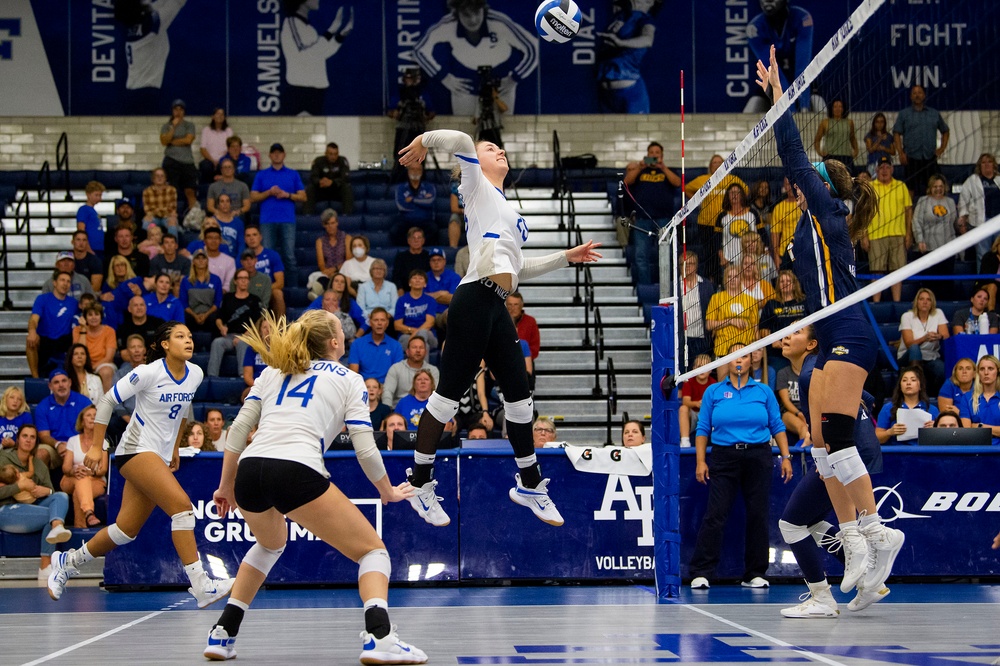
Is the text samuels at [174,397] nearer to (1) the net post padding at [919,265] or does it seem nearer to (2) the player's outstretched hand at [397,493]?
(2) the player's outstretched hand at [397,493]

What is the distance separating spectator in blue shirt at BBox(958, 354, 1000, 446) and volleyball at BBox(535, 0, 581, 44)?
6492mm

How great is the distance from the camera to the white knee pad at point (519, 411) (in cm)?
761

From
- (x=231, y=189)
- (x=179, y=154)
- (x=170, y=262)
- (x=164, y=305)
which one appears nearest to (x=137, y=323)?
(x=164, y=305)

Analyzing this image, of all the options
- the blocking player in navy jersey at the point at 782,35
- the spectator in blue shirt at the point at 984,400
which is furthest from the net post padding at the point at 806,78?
the blocking player in navy jersey at the point at 782,35

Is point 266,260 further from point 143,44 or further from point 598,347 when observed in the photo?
point 143,44

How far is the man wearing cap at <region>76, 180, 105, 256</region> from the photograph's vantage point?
687 inches

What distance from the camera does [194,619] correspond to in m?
8.48

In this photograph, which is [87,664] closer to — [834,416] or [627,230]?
[834,416]

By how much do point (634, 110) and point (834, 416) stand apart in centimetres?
1432

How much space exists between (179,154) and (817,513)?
13159 millimetres

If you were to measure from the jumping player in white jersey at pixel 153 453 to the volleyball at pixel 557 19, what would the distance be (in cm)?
376

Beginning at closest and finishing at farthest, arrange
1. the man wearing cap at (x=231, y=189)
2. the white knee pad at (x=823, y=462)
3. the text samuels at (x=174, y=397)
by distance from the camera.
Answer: the white knee pad at (x=823, y=462) < the text samuels at (x=174, y=397) < the man wearing cap at (x=231, y=189)

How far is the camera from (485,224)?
7355mm

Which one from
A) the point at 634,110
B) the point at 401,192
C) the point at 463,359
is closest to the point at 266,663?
the point at 463,359
